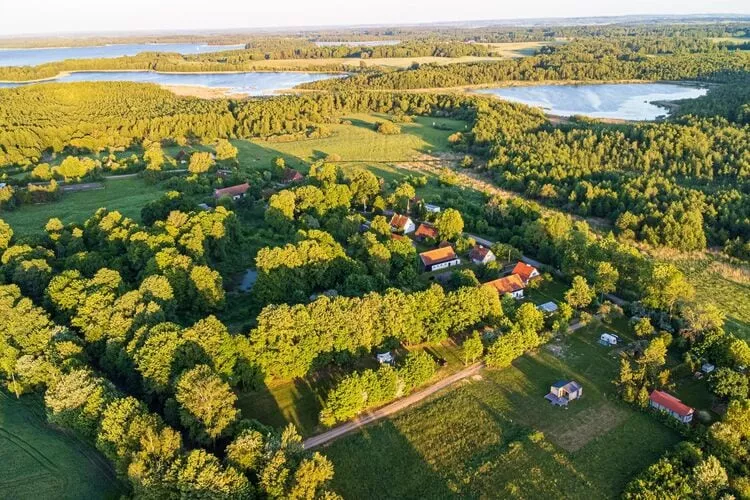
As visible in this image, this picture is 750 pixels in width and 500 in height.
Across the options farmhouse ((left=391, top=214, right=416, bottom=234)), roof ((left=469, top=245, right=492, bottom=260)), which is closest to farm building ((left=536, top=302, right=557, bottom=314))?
roof ((left=469, top=245, right=492, bottom=260))

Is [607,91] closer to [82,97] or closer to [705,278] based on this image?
[705,278]

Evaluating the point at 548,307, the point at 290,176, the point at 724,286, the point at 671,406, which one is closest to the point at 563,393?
the point at 671,406

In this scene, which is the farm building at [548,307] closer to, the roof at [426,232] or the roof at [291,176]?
the roof at [426,232]

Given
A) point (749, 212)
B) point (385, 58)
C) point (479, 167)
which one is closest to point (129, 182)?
point (479, 167)

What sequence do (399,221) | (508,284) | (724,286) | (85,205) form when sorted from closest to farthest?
(508,284)
(724,286)
(399,221)
(85,205)

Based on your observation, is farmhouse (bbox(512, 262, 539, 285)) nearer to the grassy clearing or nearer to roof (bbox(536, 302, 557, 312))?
roof (bbox(536, 302, 557, 312))

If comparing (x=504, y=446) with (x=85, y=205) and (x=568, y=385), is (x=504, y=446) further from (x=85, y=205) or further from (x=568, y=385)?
(x=85, y=205)
